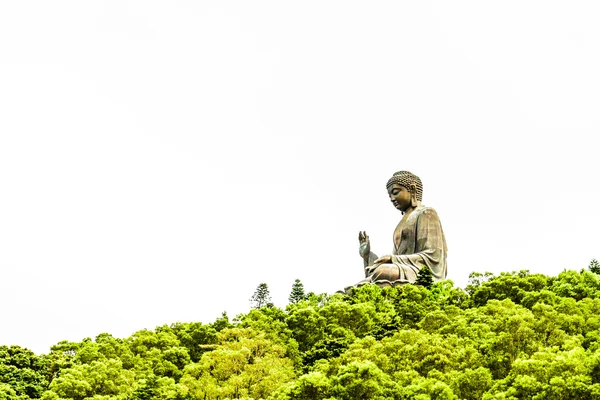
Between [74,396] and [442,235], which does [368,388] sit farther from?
[442,235]

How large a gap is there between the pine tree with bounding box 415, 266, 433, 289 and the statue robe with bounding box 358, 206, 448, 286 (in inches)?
18.8

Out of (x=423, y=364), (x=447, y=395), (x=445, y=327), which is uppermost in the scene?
(x=445, y=327)

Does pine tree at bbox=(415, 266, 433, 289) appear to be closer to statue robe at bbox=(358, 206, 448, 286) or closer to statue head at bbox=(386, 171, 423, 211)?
statue robe at bbox=(358, 206, 448, 286)

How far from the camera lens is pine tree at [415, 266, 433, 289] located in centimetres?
3081

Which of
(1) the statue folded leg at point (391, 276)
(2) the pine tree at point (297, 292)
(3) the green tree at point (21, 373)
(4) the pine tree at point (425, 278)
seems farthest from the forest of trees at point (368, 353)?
(2) the pine tree at point (297, 292)

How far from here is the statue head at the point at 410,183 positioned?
117 ft

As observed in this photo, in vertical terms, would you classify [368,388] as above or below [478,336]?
below

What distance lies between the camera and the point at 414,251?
1357 inches

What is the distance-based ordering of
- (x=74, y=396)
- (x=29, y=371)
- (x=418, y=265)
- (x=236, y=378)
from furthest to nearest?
(x=418, y=265)
(x=29, y=371)
(x=74, y=396)
(x=236, y=378)

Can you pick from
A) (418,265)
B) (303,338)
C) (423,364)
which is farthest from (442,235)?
(423,364)

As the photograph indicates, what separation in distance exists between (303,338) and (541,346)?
7860 mm

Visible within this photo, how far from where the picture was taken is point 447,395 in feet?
52.7

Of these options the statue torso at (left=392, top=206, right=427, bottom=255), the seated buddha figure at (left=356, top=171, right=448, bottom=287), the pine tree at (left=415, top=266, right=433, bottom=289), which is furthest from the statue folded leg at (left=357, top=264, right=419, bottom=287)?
the statue torso at (left=392, top=206, right=427, bottom=255)

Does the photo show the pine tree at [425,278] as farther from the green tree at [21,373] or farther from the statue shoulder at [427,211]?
the green tree at [21,373]
